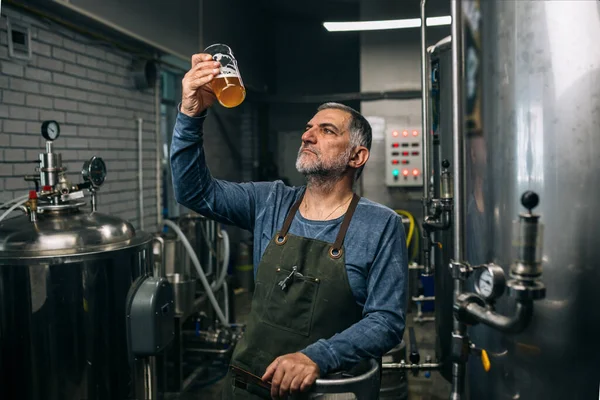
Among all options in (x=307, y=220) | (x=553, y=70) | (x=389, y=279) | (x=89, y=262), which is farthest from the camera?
(x=89, y=262)

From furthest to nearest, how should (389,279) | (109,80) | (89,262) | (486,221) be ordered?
(109,80), (89,262), (389,279), (486,221)

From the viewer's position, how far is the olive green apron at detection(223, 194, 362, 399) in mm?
1646

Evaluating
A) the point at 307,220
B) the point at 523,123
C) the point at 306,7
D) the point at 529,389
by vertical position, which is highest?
the point at 306,7

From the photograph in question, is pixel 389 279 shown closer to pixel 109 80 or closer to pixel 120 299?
pixel 120 299

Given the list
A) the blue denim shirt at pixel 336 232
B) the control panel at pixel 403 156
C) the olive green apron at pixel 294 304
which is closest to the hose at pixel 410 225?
the control panel at pixel 403 156

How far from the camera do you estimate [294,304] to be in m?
1.66

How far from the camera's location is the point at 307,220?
1.83 metres

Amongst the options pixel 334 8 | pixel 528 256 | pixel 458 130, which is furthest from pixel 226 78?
pixel 334 8

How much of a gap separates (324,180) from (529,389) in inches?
36.3

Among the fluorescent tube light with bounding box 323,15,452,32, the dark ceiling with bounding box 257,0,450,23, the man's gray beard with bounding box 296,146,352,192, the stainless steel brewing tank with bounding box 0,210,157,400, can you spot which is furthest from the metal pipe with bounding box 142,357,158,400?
the dark ceiling with bounding box 257,0,450,23

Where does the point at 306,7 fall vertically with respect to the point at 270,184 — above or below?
above

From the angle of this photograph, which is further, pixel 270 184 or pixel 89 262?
pixel 89 262

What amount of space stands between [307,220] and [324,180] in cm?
16

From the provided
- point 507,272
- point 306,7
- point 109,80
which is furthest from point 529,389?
point 306,7
